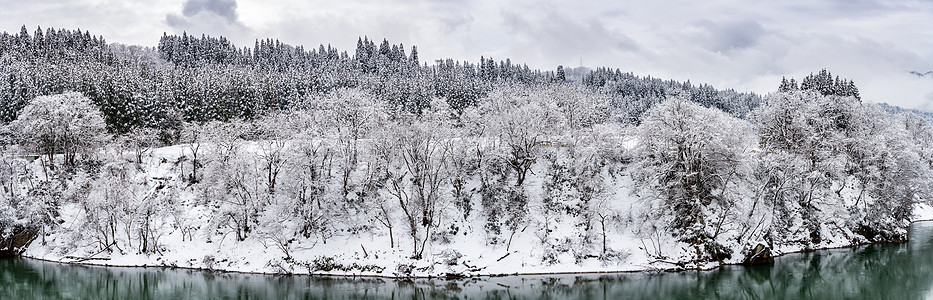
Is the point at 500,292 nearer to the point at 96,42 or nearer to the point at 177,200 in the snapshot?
the point at 177,200

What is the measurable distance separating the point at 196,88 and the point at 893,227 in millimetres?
80126

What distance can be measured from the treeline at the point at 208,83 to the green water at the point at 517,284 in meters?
25.4

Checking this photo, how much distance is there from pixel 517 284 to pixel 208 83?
57055mm

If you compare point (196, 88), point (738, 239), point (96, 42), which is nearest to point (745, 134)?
point (738, 239)

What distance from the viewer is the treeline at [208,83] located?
227 ft

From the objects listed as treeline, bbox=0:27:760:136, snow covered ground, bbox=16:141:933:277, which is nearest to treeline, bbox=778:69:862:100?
treeline, bbox=0:27:760:136

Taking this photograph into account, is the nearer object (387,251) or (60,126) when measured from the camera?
(387,251)

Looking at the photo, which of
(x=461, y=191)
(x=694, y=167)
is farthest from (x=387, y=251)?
(x=694, y=167)

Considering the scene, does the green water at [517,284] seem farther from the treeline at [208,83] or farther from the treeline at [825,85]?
the treeline at [825,85]

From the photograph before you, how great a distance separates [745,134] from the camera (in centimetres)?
4778

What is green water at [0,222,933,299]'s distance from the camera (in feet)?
125

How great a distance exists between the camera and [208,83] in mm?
77812

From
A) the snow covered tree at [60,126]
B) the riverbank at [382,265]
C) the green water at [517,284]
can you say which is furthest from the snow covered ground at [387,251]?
A: the snow covered tree at [60,126]

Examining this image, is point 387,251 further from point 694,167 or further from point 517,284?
point 694,167
